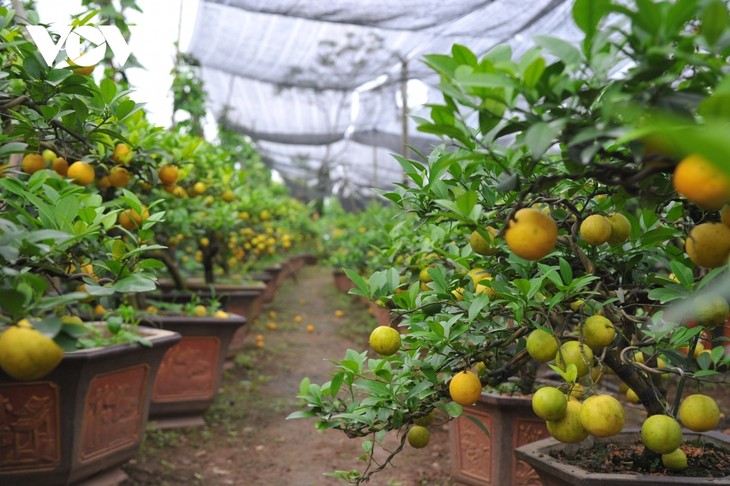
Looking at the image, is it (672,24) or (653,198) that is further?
(653,198)

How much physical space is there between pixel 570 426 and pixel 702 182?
0.63 metres

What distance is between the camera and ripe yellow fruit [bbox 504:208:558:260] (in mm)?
942

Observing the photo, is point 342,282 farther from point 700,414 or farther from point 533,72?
point 533,72

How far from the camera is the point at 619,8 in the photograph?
2.56 ft

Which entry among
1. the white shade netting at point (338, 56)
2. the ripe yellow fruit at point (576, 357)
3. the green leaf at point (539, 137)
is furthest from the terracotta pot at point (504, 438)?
the white shade netting at point (338, 56)

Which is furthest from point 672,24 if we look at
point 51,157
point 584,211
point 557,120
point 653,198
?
point 51,157

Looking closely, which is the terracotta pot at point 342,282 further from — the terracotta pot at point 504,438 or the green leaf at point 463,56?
the green leaf at point 463,56

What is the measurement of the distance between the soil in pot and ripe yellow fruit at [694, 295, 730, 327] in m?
0.58

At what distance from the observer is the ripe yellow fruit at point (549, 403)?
3.82 feet

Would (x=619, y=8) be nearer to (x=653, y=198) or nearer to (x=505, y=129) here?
(x=505, y=129)

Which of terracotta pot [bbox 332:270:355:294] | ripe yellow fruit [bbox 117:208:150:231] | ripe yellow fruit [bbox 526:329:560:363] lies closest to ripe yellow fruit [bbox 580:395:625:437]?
ripe yellow fruit [bbox 526:329:560:363]

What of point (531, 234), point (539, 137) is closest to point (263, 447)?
point (531, 234)

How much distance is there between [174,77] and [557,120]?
5893 millimetres

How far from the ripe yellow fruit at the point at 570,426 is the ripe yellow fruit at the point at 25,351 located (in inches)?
34.1
